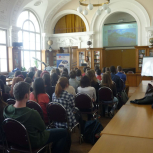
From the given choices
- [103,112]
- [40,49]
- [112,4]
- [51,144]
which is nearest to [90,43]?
[112,4]

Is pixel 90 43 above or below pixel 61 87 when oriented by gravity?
above

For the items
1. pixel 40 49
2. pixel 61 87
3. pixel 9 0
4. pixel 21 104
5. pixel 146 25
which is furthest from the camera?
pixel 40 49

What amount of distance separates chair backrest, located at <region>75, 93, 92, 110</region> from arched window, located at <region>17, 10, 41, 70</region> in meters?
8.62

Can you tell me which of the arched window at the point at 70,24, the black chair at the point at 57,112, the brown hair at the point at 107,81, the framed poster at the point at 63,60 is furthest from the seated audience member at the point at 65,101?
the arched window at the point at 70,24

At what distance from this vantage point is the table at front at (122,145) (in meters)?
1.66

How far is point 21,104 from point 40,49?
11.4 meters

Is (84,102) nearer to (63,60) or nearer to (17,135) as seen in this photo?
(17,135)

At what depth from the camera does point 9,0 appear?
975 cm

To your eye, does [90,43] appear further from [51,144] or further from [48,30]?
[51,144]

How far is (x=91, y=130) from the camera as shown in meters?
3.46

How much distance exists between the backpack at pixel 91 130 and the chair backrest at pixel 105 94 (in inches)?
49.1

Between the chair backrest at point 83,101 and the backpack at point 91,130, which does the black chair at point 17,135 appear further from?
the chair backrest at point 83,101

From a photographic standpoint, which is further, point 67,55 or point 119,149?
point 67,55

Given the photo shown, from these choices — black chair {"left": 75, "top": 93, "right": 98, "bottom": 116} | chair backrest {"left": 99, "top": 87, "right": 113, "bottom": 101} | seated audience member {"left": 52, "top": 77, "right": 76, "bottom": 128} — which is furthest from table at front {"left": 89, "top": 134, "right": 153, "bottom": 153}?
chair backrest {"left": 99, "top": 87, "right": 113, "bottom": 101}
